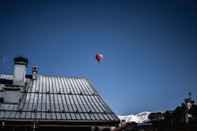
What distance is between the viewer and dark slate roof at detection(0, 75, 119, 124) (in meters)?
12.4

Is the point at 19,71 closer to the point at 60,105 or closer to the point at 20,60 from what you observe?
the point at 20,60

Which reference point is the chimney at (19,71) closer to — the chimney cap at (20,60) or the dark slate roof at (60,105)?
the chimney cap at (20,60)

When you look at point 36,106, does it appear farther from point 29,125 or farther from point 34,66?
point 34,66

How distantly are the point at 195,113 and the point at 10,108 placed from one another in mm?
18930

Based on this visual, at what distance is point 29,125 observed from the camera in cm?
1196

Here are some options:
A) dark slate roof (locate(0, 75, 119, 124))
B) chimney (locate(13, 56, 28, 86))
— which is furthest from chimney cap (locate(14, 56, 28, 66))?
dark slate roof (locate(0, 75, 119, 124))

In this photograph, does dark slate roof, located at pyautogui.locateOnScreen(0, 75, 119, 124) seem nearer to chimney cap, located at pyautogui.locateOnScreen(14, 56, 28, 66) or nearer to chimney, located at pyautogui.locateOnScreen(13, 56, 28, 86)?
chimney, located at pyautogui.locateOnScreen(13, 56, 28, 86)

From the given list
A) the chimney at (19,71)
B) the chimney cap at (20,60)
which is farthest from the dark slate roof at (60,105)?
the chimney cap at (20,60)

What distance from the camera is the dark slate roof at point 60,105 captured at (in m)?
12.4

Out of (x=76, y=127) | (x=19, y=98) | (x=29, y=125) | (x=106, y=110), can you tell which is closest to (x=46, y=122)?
(x=29, y=125)

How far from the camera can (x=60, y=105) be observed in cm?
1370

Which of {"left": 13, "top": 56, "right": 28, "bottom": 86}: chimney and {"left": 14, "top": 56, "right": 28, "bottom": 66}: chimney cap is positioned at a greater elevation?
{"left": 14, "top": 56, "right": 28, "bottom": 66}: chimney cap

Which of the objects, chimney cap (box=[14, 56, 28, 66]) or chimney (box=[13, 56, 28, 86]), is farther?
chimney cap (box=[14, 56, 28, 66])

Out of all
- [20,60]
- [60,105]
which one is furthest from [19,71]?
[60,105]
